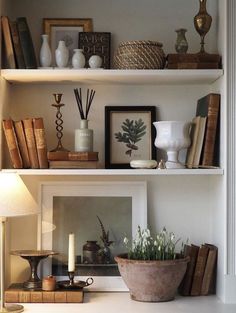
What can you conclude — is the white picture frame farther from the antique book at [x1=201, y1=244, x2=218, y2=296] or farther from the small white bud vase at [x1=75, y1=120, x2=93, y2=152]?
the antique book at [x1=201, y1=244, x2=218, y2=296]

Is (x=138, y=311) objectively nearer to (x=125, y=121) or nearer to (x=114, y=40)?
(x=125, y=121)

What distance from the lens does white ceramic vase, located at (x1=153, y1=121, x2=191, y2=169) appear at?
2439 mm

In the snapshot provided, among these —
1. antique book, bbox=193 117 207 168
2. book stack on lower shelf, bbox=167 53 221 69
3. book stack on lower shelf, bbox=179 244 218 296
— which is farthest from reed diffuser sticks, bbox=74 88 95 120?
book stack on lower shelf, bbox=179 244 218 296

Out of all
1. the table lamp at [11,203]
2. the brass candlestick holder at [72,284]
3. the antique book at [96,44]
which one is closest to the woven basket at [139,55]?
the antique book at [96,44]

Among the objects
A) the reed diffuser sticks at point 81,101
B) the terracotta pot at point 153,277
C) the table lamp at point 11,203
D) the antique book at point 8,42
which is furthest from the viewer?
the reed diffuser sticks at point 81,101

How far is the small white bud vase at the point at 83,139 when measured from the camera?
2473 millimetres

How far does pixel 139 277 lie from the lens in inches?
91.5

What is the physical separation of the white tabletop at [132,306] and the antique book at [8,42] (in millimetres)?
971

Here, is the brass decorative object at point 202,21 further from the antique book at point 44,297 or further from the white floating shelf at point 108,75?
the antique book at point 44,297

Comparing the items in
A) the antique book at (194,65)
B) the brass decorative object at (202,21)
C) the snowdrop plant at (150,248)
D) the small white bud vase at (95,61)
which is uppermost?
the brass decorative object at (202,21)

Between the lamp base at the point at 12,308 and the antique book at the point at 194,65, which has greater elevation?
the antique book at the point at 194,65

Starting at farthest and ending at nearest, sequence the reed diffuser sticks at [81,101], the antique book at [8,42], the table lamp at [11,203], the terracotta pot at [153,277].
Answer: the reed diffuser sticks at [81,101] → the antique book at [8,42] → the terracotta pot at [153,277] → the table lamp at [11,203]

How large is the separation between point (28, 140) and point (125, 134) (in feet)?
1.45

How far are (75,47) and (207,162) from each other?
770mm
